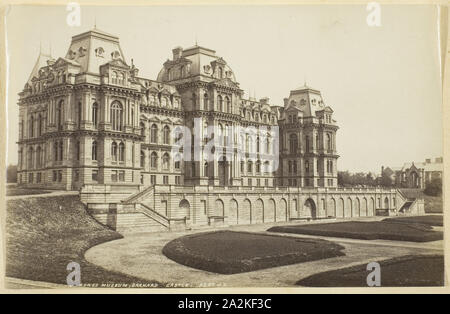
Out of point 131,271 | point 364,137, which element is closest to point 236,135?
point 364,137

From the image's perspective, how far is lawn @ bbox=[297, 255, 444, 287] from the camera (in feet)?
60.1

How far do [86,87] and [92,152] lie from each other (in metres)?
3.68

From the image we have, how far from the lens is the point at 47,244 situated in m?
18.9

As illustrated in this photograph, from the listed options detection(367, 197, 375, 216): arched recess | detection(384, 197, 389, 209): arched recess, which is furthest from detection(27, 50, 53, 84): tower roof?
detection(384, 197, 389, 209): arched recess

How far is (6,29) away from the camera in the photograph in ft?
62.7

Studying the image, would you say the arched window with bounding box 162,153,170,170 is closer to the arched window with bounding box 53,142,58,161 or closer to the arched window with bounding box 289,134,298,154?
the arched window with bounding box 53,142,58,161

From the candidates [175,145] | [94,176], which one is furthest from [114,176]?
[175,145]

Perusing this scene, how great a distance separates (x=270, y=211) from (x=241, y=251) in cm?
1153

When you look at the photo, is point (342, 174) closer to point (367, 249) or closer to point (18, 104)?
point (367, 249)

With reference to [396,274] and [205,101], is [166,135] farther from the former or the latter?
[396,274]

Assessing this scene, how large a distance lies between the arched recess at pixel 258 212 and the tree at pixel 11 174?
48.4 ft

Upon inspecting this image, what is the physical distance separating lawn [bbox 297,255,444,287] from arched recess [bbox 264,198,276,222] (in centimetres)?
1155

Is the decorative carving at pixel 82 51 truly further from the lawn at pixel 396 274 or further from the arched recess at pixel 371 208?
the arched recess at pixel 371 208
